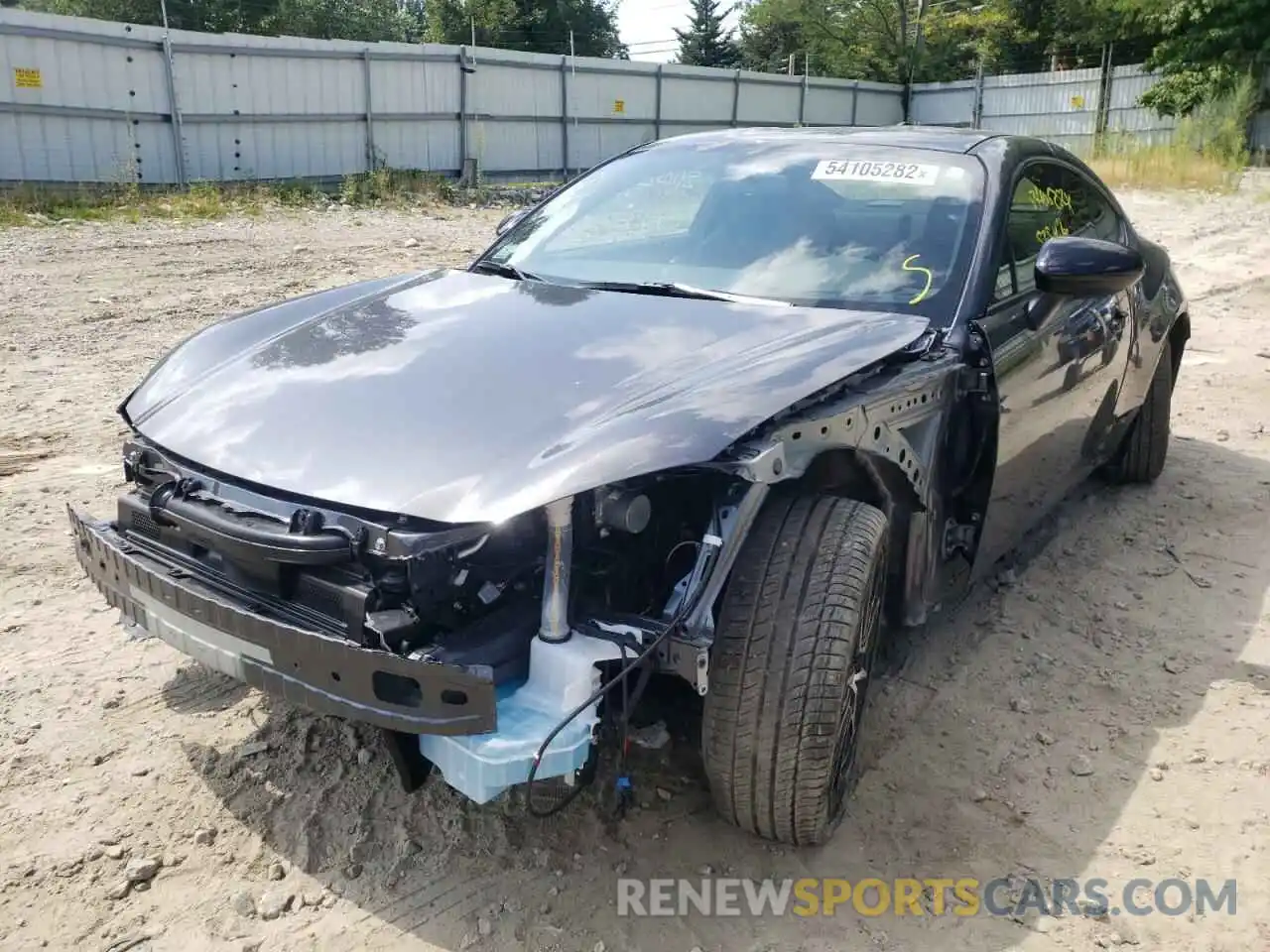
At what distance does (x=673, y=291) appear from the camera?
Result: 3.08 meters

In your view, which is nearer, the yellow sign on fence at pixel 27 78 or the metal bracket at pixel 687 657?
the metal bracket at pixel 687 657

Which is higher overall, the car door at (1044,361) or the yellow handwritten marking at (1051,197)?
the yellow handwritten marking at (1051,197)

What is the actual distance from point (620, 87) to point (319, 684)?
65.6 feet

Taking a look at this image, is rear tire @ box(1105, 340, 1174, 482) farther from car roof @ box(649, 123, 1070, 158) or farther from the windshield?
the windshield

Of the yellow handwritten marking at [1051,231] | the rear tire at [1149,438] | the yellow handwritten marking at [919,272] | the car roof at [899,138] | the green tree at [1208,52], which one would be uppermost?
the green tree at [1208,52]

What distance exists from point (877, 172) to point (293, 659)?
2.37 m

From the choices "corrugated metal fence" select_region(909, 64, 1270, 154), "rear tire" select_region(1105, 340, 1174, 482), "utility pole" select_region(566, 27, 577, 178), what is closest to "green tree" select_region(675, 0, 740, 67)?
"corrugated metal fence" select_region(909, 64, 1270, 154)

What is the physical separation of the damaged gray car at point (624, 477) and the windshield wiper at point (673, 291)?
22mm

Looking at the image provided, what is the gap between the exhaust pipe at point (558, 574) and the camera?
2.00 m

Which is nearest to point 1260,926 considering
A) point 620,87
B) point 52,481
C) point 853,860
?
point 853,860

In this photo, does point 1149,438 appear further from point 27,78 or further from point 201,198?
point 27,78

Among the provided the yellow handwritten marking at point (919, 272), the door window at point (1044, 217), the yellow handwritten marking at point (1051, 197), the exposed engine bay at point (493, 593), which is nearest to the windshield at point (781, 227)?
the yellow handwritten marking at point (919, 272)

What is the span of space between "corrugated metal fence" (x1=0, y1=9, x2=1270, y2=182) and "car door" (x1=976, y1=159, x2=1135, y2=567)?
1097cm

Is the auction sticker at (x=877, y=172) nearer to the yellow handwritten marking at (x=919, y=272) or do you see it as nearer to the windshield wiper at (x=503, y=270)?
the yellow handwritten marking at (x=919, y=272)
